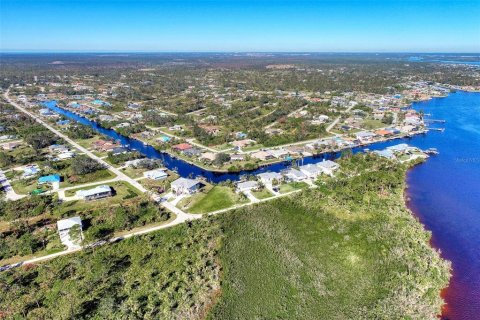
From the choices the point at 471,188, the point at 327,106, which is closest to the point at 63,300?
the point at 471,188

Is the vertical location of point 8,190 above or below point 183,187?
below

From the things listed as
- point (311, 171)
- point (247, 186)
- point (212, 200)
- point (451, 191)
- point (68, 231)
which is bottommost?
point (451, 191)

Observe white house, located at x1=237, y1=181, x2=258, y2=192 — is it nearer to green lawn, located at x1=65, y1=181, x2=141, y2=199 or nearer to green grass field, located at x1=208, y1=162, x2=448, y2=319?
green grass field, located at x1=208, y1=162, x2=448, y2=319

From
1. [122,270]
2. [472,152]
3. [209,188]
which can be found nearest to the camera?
[122,270]

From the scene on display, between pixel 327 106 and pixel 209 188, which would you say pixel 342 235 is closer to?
pixel 209 188

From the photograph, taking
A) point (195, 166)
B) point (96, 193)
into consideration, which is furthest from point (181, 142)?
point (96, 193)

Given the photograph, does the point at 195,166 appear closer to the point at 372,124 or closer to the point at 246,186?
the point at 246,186

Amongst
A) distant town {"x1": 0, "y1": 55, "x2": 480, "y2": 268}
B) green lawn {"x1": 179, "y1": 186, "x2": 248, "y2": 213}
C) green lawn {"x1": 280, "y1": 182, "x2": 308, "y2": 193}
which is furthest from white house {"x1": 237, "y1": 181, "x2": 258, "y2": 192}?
green lawn {"x1": 280, "y1": 182, "x2": 308, "y2": 193}
